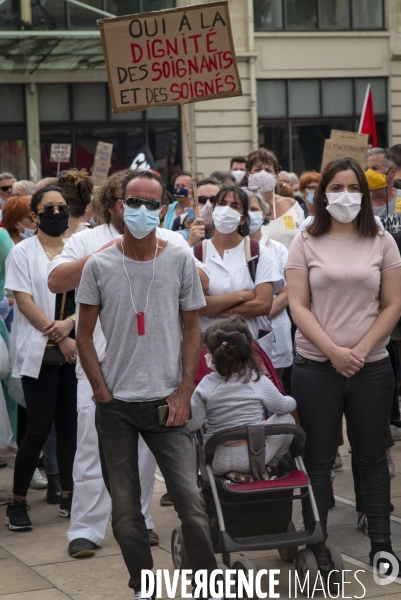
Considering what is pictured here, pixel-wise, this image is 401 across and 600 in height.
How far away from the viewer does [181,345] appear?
4.56 m

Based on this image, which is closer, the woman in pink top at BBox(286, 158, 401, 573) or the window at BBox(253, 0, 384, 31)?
the woman in pink top at BBox(286, 158, 401, 573)

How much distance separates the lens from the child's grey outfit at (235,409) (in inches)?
194

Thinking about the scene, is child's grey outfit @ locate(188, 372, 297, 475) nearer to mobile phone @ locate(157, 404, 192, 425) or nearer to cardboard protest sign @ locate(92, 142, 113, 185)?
mobile phone @ locate(157, 404, 192, 425)

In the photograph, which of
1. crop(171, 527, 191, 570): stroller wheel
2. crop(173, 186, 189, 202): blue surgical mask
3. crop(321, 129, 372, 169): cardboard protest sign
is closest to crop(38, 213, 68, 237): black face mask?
crop(171, 527, 191, 570): stroller wheel

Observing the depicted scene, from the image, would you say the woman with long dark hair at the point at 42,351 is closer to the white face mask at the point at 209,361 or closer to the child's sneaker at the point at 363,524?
the white face mask at the point at 209,361

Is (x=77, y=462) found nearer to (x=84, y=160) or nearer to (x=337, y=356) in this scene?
(x=337, y=356)

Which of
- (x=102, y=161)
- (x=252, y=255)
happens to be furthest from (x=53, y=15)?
(x=252, y=255)

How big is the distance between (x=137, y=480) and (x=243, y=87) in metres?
19.7

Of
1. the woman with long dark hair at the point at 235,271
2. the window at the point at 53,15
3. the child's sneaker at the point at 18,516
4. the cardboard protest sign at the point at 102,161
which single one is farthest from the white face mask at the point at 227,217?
the window at the point at 53,15

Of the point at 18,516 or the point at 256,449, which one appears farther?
the point at 18,516

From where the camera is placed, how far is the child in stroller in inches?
195

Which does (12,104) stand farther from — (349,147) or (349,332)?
(349,332)

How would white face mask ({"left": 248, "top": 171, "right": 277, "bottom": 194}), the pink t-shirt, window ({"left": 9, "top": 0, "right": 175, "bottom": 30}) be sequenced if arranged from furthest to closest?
window ({"left": 9, "top": 0, "right": 175, "bottom": 30}) → white face mask ({"left": 248, "top": 171, "right": 277, "bottom": 194}) → the pink t-shirt

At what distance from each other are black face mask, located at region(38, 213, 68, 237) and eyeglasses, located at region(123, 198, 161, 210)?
1.86 meters
